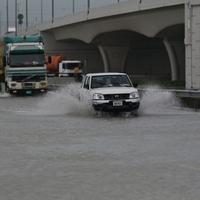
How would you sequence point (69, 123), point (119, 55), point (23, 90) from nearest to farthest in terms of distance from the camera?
1. point (69, 123)
2. point (23, 90)
3. point (119, 55)

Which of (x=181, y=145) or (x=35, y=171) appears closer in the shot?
(x=35, y=171)

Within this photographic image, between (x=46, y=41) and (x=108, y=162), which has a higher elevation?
(x=46, y=41)

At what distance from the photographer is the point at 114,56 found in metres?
78.4

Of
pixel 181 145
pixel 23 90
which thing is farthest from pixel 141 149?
pixel 23 90

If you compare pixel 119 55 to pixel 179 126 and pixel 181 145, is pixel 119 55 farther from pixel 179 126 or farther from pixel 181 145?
pixel 181 145

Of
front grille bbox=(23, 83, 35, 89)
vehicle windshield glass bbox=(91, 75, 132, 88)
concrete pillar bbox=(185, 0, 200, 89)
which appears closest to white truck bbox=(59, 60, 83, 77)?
front grille bbox=(23, 83, 35, 89)

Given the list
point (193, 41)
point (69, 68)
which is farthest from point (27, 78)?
point (69, 68)

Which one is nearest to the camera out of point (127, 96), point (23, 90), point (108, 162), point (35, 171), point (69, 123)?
point (35, 171)

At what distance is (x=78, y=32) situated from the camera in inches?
2825

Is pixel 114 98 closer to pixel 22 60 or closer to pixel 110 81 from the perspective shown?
pixel 110 81

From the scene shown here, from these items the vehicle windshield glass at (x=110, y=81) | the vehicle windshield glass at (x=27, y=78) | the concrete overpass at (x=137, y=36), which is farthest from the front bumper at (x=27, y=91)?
the vehicle windshield glass at (x=110, y=81)

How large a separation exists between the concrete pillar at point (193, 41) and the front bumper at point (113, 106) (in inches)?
686

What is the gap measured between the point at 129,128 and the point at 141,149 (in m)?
5.33

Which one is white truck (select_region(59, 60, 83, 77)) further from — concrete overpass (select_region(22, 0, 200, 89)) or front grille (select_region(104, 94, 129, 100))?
front grille (select_region(104, 94, 129, 100))
